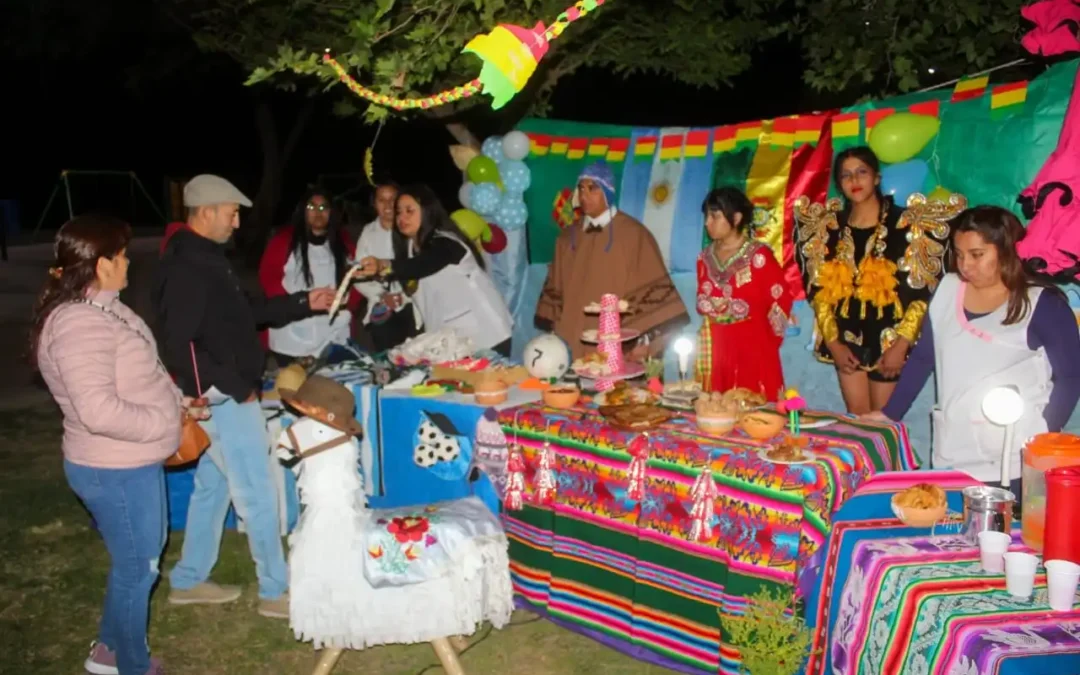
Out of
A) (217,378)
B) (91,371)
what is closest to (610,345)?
(217,378)

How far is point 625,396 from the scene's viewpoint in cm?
397

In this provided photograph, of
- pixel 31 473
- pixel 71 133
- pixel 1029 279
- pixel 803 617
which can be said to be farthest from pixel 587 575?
pixel 71 133

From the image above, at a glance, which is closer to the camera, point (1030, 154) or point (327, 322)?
point (1030, 154)

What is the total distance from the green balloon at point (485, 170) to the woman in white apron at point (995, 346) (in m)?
3.96

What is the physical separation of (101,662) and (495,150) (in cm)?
445

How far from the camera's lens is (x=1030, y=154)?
14.6 ft

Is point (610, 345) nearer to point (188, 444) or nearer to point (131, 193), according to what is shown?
point (188, 444)

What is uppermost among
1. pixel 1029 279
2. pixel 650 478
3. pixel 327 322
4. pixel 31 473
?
pixel 1029 279

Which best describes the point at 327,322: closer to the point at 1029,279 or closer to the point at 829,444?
the point at 829,444

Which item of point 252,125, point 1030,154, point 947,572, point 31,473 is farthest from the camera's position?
point 252,125

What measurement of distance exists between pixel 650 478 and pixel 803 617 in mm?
765

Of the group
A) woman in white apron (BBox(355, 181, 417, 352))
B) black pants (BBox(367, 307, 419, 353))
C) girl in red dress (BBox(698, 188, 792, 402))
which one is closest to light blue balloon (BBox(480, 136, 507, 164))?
woman in white apron (BBox(355, 181, 417, 352))

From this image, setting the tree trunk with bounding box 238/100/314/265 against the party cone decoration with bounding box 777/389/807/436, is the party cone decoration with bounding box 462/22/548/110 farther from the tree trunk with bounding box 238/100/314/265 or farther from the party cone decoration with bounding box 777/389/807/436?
the tree trunk with bounding box 238/100/314/265

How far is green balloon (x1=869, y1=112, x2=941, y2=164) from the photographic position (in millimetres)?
4871
